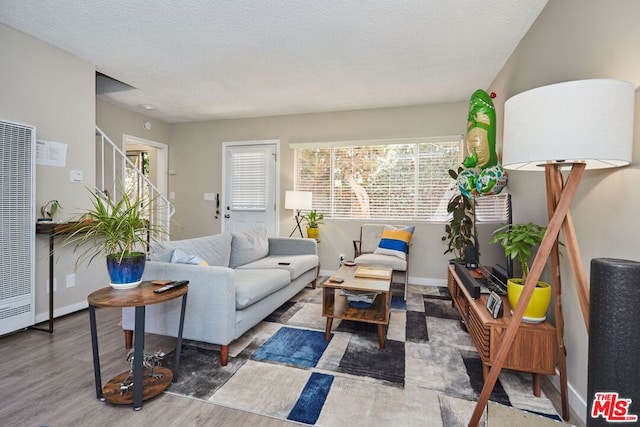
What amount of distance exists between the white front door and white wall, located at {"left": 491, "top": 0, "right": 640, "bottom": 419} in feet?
12.3

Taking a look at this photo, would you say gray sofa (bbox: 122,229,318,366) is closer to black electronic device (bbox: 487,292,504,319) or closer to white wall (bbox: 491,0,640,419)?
black electronic device (bbox: 487,292,504,319)

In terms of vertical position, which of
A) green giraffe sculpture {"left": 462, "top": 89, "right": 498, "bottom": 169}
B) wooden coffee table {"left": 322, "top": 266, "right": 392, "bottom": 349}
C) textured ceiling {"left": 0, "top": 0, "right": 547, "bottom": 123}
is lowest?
wooden coffee table {"left": 322, "top": 266, "right": 392, "bottom": 349}

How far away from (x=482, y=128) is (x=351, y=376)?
231 centimetres

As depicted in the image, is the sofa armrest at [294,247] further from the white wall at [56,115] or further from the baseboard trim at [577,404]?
the baseboard trim at [577,404]

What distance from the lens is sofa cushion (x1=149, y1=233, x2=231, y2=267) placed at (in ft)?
7.89

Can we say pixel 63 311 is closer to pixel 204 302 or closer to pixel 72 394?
pixel 72 394

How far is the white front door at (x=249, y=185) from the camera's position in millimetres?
5168

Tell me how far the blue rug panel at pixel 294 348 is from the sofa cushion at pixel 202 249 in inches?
38.7

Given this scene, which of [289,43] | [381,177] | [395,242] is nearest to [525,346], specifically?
[395,242]

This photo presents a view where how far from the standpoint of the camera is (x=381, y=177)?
4.67m

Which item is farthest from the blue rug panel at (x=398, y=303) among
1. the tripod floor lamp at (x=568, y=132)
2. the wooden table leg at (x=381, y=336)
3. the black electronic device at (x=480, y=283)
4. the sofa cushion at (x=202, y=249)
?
the tripod floor lamp at (x=568, y=132)

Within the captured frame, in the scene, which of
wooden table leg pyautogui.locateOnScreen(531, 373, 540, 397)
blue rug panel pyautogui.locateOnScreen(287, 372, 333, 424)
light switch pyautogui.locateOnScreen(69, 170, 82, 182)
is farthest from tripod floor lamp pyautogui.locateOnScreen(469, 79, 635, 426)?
light switch pyautogui.locateOnScreen(69, 170, 82, 182)

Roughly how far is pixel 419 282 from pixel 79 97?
4726 mm

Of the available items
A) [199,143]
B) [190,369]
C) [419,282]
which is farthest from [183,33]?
[419,282]
